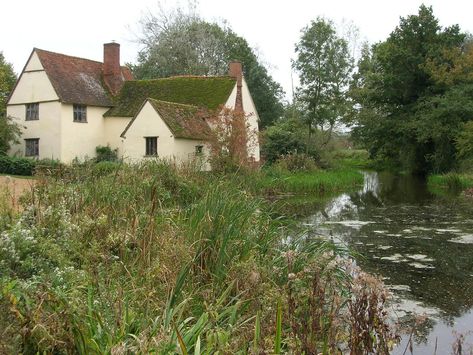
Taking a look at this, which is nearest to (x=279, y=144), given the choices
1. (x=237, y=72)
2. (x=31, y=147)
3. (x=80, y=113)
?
(x=237, y=72)

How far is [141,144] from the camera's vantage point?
31.2m

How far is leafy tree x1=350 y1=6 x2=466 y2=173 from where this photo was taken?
33.8 meters

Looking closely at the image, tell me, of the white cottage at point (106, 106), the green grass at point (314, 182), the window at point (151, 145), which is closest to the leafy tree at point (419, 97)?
the green grass at point (314, 182)

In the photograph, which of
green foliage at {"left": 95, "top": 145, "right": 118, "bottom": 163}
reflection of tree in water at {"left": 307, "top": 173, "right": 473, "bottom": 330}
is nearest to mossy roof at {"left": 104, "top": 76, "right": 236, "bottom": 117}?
green foliage at {"left": 95, "top": 145, "right": 118, "bottom": 163}

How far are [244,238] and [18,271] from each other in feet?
9.68

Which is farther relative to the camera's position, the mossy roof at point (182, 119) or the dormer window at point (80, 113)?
the dormer window at point (80, 113)

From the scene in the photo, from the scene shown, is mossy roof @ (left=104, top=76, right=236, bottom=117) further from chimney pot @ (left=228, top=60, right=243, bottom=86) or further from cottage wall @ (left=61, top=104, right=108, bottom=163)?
cottage wall @ (left=61, top=104, right=108, bottom=163)

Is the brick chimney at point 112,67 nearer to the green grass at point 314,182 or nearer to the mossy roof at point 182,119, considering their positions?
the mossy roof at point 182,119

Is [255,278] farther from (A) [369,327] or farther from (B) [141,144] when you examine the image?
(B) [141,144]

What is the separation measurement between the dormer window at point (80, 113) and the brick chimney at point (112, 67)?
3384mm

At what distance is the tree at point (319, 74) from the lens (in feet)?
155

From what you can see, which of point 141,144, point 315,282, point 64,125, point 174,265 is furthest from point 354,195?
point 315,282

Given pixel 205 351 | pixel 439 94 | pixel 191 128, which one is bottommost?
pixel 205 351

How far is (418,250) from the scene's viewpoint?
1171 cm
